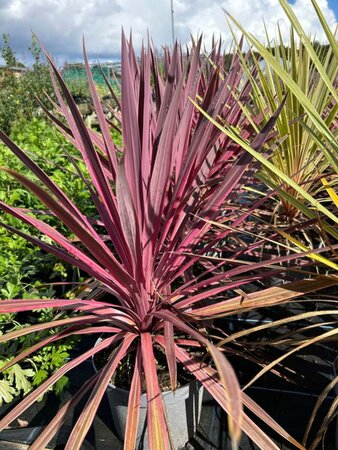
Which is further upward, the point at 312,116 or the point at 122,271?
the point at 312,116

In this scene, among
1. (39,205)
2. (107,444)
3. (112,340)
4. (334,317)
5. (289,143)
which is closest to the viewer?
(112,340)

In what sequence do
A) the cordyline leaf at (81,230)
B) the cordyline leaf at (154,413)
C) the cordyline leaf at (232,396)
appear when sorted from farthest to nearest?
the cordyline leaf at (154,413)
the cordyline leaf at (81,230)
the cordyline leaf at (232,396)

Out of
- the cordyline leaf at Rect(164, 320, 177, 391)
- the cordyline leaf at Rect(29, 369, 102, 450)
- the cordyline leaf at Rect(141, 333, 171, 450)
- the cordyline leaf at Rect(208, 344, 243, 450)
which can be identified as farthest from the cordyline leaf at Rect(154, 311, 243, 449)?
the cordyline leaf at Rect(29, 369, 102, 450)

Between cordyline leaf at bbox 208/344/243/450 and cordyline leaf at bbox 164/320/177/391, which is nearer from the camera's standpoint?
Answer: cordyline leaf at bbox 208/344/243/450

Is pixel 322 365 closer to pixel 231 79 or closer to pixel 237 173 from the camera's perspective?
pixel 237 173

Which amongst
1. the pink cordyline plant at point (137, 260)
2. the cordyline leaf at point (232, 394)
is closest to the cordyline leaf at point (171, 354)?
the pink cordyline plant at point (137, 260)

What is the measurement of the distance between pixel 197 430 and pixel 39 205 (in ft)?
4.63


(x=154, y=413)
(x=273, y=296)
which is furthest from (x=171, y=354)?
(x=273, y=296)

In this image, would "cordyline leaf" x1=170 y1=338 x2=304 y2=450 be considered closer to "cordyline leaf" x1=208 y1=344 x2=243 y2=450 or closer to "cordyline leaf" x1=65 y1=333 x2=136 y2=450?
"cordyline leaf" x1=65 y1=333 x2=136 y2=450

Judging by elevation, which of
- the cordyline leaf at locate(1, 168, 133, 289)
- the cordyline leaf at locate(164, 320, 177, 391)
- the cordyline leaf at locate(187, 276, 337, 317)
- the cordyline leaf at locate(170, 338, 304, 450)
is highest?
the cordyline leaf at locate(1, 168, 133, 289)

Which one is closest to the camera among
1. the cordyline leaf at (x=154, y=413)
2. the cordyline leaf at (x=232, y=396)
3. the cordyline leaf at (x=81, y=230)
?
the cordyline leaf at (x=232, y=396)

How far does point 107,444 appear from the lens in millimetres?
1205

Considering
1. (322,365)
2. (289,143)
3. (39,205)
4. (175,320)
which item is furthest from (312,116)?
(39,205)

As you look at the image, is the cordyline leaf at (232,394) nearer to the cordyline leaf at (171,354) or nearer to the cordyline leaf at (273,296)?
the cordyline leaf at (171,354)
